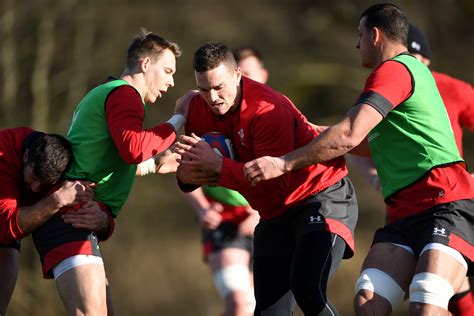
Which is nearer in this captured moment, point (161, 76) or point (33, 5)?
point (161, 76)

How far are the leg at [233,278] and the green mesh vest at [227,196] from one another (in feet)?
1.29

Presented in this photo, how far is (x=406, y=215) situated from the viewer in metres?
5.79

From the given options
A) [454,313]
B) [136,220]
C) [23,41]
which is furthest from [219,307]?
[454,313]

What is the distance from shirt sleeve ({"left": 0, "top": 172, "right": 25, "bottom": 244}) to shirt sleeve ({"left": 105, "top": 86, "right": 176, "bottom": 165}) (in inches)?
27.0

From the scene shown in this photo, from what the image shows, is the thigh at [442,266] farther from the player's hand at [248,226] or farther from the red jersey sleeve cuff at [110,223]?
the player's hand at [248,226]

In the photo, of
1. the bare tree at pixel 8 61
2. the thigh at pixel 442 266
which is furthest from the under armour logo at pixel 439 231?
the bare tree at pixel 8 61

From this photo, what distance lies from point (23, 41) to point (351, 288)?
647cm

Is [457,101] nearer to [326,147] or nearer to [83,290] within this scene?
[326,147]

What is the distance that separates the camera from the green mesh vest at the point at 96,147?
245 inches

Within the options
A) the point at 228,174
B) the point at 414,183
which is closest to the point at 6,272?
the point at 228,174

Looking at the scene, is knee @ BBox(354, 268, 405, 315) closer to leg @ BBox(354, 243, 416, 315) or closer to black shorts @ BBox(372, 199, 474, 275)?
leg @ BBox(354, 243, 416, 315)

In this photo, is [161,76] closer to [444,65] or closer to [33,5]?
[33,5]

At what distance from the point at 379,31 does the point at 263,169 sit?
1105 mm

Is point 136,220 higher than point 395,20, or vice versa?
point 395,20
